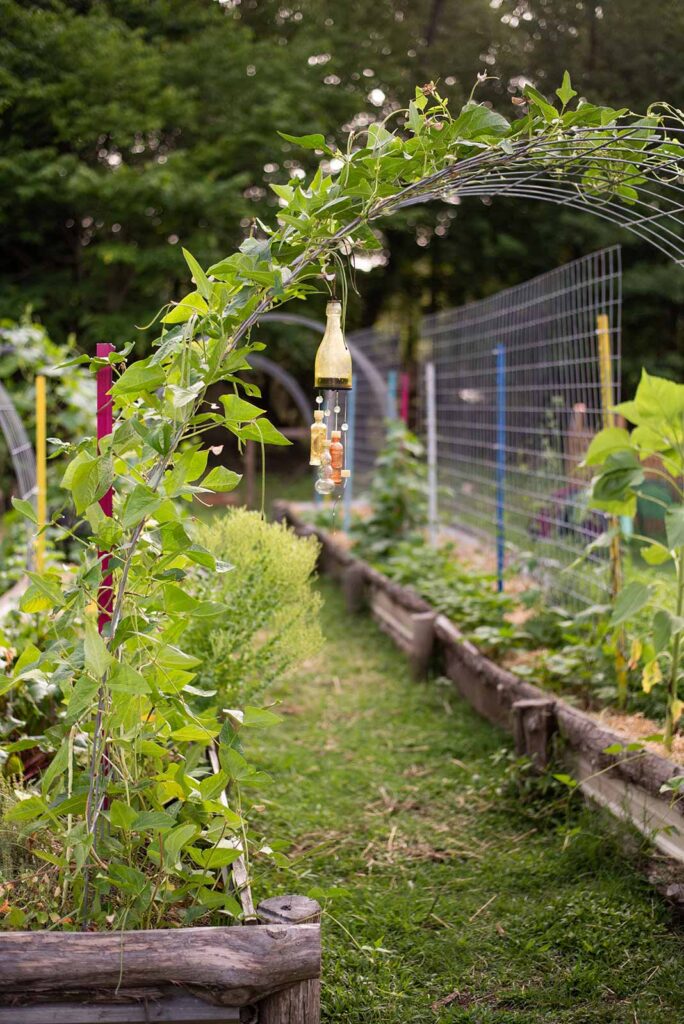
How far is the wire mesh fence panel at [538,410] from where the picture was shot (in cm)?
404

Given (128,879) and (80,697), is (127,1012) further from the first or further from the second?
(80,697)

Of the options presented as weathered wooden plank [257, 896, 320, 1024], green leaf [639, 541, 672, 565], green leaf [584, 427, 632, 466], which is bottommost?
weathered wooden plank [257, 896, 320, 1024]

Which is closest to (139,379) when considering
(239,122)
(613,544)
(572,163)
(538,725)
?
(572,163)

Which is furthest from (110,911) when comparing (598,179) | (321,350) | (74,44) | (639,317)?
(639,317)

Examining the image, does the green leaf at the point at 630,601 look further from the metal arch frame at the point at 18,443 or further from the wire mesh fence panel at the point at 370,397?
the wire mesh fence panel at the point at 370,397

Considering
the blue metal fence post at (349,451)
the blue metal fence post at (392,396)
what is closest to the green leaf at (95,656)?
the blue metal fence post at (392,396)

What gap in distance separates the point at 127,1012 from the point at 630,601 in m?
1.72

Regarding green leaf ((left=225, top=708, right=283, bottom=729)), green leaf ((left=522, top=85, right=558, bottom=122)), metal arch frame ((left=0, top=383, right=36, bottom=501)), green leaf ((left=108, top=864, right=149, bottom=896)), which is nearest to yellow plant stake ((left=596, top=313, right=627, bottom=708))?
green leaf ((left=522, top=85, right=558, bottom=122))

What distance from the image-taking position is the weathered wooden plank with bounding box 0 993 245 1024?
1.75 metres

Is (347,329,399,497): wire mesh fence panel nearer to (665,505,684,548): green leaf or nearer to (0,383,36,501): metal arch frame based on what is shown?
(0,383,36,501): metal arch frame

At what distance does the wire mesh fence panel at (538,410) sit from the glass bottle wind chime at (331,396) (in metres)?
1.51

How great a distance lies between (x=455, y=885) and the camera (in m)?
2.83

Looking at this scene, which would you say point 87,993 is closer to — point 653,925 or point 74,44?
point 653,925

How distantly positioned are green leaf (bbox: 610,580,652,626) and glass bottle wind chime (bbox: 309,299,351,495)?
111 centimetres
